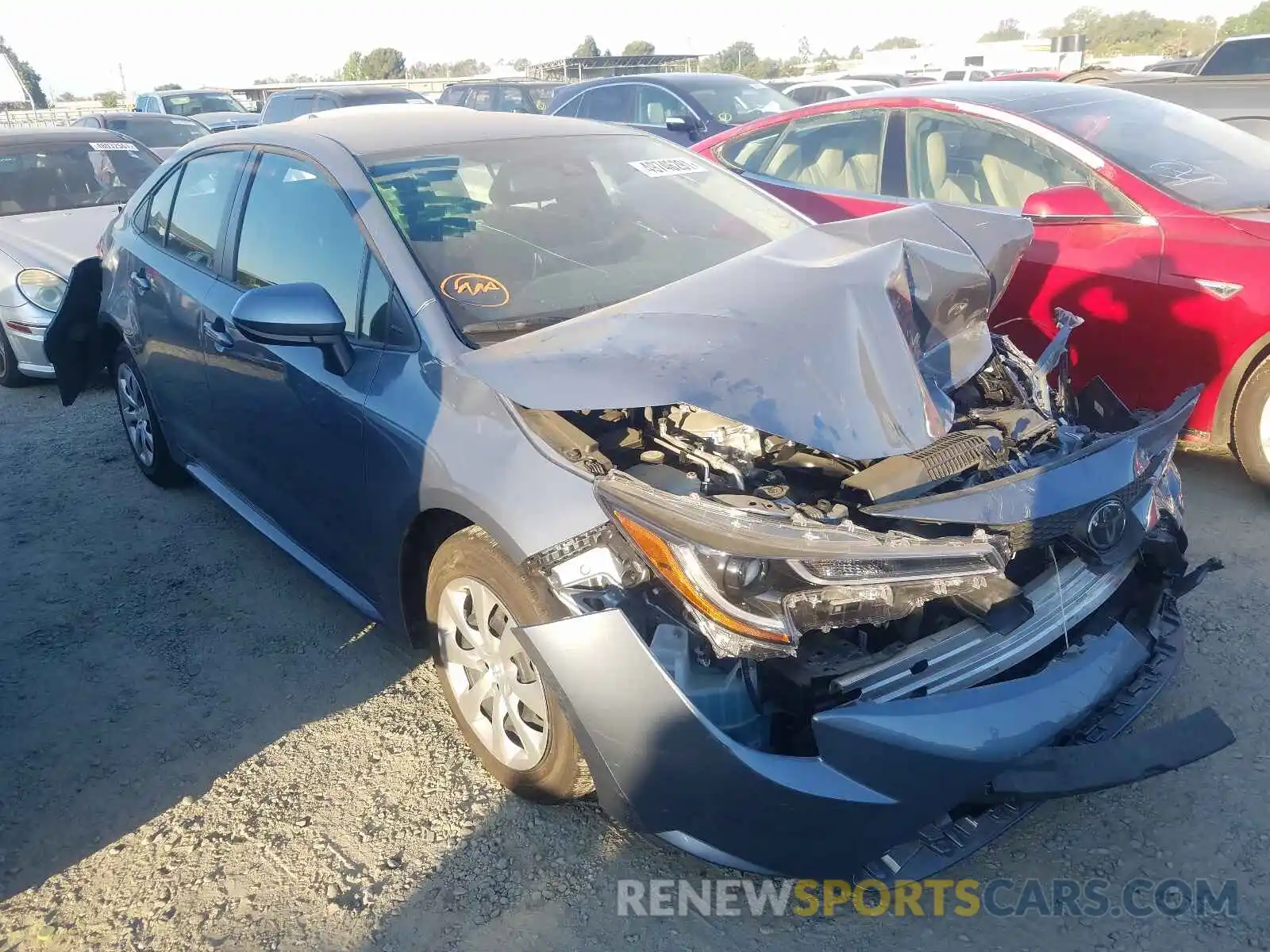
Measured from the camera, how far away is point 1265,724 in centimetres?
269

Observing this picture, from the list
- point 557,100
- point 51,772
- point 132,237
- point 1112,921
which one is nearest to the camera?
point 1112,921

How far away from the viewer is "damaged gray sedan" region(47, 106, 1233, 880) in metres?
1.95

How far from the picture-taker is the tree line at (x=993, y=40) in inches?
1592

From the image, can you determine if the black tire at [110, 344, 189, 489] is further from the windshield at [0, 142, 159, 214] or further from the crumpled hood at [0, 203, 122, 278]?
the windshield at [0, 142, 159, 214]

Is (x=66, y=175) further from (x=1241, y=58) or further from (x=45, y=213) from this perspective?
(x=1241, y=58)

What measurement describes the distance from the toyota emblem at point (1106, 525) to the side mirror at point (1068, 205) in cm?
226

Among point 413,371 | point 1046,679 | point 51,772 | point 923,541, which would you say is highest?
point 413,371

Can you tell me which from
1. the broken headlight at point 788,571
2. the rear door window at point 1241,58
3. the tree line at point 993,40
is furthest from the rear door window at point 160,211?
the tree line at point 993,40

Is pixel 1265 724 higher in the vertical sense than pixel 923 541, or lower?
lower

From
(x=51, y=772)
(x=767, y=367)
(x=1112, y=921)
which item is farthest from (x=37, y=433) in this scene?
(x=1112, y=921)

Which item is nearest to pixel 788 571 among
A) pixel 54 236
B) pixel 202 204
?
pixel 202 204

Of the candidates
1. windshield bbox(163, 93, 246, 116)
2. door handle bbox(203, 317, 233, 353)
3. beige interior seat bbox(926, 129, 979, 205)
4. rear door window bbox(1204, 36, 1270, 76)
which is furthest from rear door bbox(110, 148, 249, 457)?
windshield bbox(163, 93, 246, 116)

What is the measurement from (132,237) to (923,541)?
12.9 feet

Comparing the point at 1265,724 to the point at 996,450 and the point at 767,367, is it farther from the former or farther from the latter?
the point at 767,367
